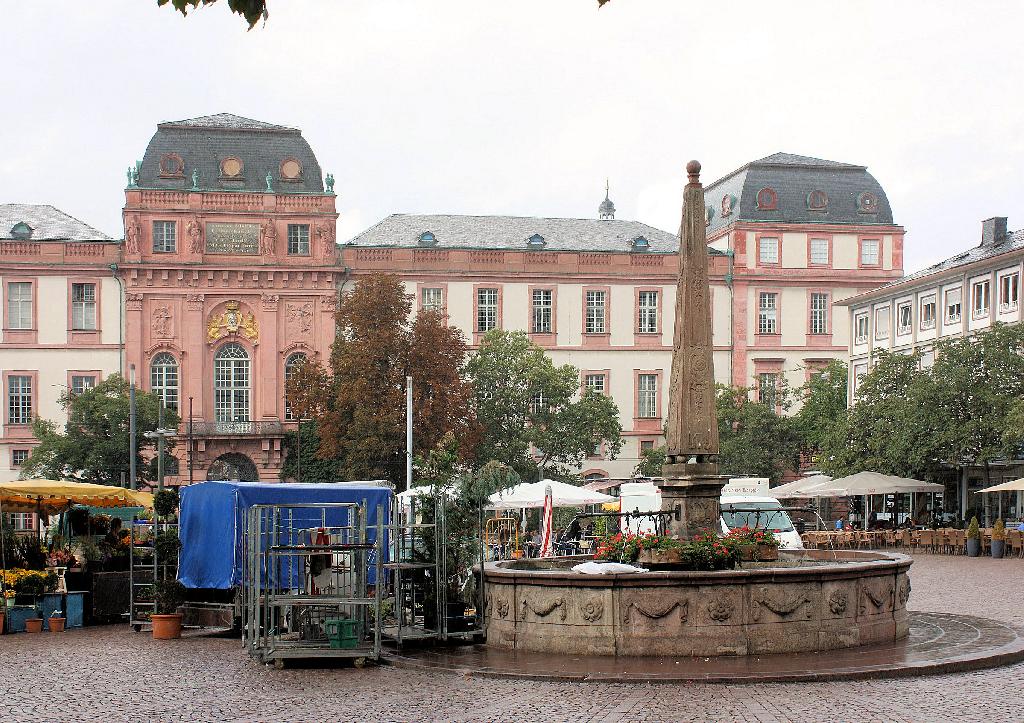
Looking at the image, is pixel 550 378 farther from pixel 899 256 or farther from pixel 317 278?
pixel 899 256

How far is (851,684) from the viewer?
1407cm

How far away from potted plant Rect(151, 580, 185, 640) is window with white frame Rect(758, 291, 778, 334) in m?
60.0

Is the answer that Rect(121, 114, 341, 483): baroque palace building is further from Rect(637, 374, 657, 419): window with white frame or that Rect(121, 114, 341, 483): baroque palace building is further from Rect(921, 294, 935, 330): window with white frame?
Rect(921, 294, 935, 330): window with white frame

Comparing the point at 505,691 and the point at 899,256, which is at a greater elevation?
the point at 899,256

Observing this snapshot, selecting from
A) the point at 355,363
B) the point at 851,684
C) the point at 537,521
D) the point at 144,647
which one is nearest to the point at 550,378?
the point at 355,363

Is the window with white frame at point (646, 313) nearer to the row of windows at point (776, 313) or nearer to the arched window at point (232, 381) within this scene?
the row of windows at point (776, 313)

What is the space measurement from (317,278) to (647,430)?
17767mm

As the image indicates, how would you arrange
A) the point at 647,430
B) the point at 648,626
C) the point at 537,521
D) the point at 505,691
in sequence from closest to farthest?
the point at 505,691 → the point at 648,626 → the point at 537,521 → the point at 647,430

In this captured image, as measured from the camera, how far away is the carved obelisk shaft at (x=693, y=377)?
18.8 metres

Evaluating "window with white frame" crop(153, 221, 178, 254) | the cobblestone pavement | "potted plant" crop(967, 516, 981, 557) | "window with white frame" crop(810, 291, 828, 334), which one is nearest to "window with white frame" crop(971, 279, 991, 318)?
"potted plant" crop(967, 516, 981, 557)

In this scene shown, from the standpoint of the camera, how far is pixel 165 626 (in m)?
20.3

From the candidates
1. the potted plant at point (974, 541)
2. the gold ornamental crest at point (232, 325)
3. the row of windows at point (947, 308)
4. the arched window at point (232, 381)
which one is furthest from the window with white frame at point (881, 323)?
the arched window at point (232, 381)

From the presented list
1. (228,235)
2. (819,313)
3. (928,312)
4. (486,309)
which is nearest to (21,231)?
(228,235)

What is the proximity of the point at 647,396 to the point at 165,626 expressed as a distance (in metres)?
58.8
